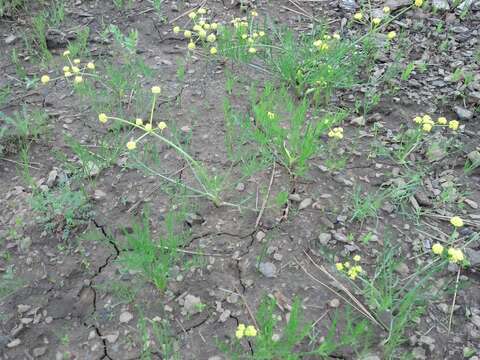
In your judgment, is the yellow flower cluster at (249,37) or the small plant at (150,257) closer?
the small plant at (150,257)

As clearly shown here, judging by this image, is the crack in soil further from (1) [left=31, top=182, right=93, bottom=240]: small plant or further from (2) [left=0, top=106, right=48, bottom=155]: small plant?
(2) [left=0, top=106, right=48, bottom=155]: small plant

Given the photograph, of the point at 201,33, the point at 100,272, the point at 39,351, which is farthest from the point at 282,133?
the point at 39,351

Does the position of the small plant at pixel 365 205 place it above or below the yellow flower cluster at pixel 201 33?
below

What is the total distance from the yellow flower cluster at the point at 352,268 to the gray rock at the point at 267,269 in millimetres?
328

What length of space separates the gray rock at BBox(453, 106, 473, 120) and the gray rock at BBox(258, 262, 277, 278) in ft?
6.01

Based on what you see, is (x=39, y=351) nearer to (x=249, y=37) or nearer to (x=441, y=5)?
(x=249, y=37)

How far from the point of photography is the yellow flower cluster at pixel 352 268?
6.93ft

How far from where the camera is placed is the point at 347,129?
3.09 m

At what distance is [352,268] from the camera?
2135 millimetres

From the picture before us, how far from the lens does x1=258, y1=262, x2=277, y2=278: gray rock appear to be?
2279 millimetres

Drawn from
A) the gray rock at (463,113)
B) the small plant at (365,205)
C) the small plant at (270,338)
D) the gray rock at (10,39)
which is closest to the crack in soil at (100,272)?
the small plant at (270,338)

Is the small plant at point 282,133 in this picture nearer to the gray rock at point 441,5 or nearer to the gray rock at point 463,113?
the gray rock at point 463,113

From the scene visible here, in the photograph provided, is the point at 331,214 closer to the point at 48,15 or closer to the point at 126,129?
the point at 126,129

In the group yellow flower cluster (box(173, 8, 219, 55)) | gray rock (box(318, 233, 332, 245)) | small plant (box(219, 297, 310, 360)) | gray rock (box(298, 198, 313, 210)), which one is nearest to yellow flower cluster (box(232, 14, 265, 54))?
yellow flower cluster (box(173, 8, 219, 55))
